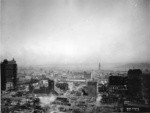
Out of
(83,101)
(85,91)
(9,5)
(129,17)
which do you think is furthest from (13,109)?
(129,17)

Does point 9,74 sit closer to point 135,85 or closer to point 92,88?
point 92,88

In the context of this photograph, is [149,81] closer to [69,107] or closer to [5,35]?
[69,107]

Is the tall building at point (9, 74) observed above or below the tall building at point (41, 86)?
above

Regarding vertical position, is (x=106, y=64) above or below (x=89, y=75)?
above

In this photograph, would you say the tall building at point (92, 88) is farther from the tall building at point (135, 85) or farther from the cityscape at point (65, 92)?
the tall building at point (135, 85)

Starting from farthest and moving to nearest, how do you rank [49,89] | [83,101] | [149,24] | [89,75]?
1. [49,89]
2. [89,75]
3. [83,101]
4. [149,24]

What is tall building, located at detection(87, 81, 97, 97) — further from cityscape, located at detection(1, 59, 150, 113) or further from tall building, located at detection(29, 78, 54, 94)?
tall building, located at detection(29, 78, 54, 94)

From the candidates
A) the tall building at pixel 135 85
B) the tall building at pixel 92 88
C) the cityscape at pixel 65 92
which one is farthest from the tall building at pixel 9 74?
the tall building at pixel 135 85

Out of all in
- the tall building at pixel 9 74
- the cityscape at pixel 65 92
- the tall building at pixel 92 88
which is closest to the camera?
the cityscape at pixel 65 92

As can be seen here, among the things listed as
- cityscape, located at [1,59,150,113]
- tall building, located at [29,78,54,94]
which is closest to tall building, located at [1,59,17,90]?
cityscape, located at [1,59,150,113]
